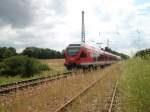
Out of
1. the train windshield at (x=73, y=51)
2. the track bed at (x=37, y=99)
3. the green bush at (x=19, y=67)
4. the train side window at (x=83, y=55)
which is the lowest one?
the track bed at (x=37, y=99)

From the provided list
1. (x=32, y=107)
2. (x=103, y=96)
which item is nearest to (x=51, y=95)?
(x=103, y=96)

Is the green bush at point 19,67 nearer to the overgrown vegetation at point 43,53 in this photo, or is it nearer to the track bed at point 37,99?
the track bed at point 37,99

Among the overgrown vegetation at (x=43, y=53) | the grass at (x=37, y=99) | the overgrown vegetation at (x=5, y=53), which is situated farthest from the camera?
the overgrown vegetation at (x=43, y=53)

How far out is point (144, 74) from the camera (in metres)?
10.4

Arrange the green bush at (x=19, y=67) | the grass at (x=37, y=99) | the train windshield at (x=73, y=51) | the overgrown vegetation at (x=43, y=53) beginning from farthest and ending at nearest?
1. the overgrown vegetation at (x=43, y=53)
2. the train windshield at (x=73, y=51)
3. the green bush at (x=19, y=67)
4. the grass at (x=37, y=99)

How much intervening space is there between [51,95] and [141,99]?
8.17 metres

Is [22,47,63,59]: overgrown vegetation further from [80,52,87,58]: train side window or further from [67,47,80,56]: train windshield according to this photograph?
[80,52,87,58]: train side window

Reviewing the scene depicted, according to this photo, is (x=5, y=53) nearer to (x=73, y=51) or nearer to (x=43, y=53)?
(x=73, y=51)

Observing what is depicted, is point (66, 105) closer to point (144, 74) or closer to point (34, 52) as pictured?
point (144, 74)

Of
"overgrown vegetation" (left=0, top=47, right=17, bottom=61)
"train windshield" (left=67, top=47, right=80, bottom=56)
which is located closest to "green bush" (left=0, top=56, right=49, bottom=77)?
"train windshield" (left=67, top=47, right=80, bottom=56)

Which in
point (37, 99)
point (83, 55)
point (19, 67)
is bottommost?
point (37, 99)

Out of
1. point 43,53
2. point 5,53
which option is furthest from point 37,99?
point 43,53

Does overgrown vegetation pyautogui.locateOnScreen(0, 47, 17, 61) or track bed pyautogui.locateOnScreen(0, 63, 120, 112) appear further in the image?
overgrown vegetation pyautogui.locateOnScreen(0, 47, 17, 61)

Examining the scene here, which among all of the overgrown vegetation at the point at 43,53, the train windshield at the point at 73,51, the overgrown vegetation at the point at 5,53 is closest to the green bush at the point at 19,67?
the train windshield at the point at 73,51
